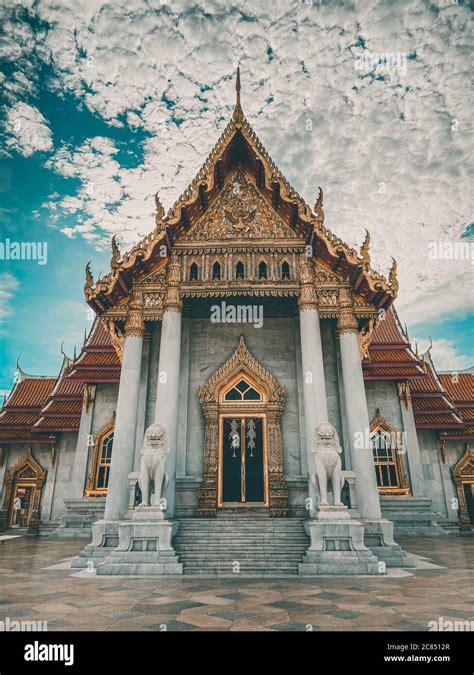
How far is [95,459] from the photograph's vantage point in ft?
55.6

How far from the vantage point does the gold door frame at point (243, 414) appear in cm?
1174

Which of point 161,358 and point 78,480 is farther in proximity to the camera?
point 78,480

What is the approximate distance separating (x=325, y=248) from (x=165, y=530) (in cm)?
772

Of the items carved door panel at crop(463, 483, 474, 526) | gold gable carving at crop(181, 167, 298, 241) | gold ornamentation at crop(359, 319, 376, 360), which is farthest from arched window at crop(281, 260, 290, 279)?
carved door panel at crop(463, 483, 474, 526)

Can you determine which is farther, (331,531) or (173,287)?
(173,287)

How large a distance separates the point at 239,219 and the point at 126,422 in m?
6.32

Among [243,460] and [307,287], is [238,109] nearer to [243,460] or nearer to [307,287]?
→ [307,287]

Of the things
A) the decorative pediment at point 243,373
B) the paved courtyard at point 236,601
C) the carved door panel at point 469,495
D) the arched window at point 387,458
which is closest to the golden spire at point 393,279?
the decorative pediment at point 243,373

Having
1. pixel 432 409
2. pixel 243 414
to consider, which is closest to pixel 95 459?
pixel 243 414

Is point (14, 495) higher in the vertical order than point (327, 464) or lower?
lower

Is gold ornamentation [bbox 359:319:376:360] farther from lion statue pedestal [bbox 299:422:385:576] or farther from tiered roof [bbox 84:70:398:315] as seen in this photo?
lion statue pedestal [bbox 299:422:385:576]
